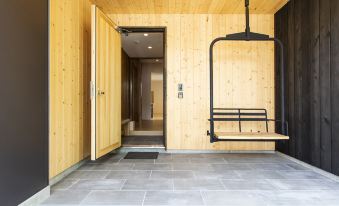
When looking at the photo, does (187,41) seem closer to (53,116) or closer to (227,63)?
(227,63)

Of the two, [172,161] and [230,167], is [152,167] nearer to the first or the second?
[172,161]

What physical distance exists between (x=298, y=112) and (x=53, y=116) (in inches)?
126

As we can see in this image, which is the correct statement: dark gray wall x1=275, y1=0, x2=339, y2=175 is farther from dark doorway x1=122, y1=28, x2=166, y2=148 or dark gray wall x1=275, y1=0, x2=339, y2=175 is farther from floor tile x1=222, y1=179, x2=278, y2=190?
dark doorway x1=122, y1=28, x2=166, y2=148

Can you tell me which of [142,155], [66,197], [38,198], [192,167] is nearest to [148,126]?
[142,155]

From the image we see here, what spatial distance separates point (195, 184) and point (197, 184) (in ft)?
0.07

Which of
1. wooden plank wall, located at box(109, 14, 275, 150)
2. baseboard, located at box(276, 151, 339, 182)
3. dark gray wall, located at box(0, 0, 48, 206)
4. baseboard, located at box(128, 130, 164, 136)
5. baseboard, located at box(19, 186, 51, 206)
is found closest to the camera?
dark gray wall, located at box(0, 0, 48, 206)

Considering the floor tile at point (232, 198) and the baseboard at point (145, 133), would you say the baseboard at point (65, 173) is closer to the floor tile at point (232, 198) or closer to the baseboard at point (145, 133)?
the floor tile at point (232, 198)

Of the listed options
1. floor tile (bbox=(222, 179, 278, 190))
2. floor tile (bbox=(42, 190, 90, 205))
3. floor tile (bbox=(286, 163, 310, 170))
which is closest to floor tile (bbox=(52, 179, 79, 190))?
floor tile (bbox=(42, 190, 90, 205))

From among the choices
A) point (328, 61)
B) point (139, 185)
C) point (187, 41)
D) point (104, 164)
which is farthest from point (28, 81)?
point (328, 61)

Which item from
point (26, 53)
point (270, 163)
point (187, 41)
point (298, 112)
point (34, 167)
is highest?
point (187, 41)

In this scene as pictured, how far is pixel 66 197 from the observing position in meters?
2.10

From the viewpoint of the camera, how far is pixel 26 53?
1799mm

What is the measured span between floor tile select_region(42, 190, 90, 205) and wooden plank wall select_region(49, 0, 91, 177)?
31cm

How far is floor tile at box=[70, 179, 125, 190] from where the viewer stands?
232 cm
